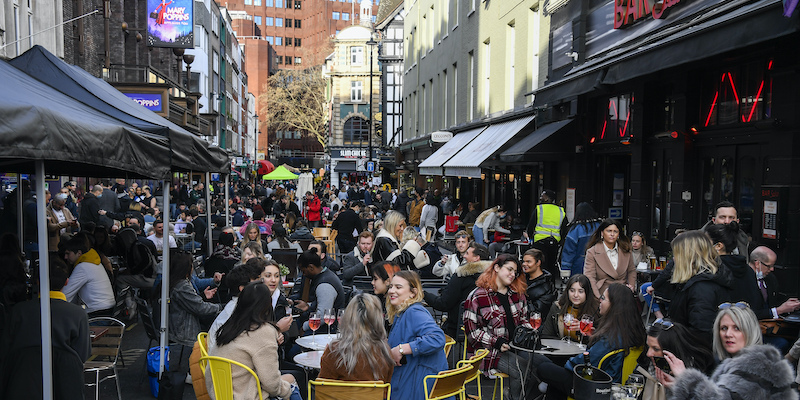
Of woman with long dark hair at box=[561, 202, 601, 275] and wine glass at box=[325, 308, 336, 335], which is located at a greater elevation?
woman with long dark hair at box=[561, 202, 601, 275]

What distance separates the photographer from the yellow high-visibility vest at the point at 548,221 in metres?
12.1

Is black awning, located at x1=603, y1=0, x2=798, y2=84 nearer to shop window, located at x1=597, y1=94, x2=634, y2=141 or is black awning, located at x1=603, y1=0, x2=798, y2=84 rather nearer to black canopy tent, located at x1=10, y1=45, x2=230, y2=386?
shop window, located at x1=597, y1=94, x2=634, y2=141

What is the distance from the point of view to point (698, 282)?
19.5ft

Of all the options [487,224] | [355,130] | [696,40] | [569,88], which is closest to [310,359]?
[696,40]

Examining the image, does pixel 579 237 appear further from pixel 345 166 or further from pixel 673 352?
pixel 345 166

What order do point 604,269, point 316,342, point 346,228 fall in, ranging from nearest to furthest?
1. point 316,342
2. point 604,269
3. point 346,228

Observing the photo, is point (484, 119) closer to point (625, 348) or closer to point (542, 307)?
point (542, 307)

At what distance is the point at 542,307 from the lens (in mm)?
7902

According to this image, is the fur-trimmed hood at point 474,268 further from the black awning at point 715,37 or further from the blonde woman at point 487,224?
the blonde woman at point 487,224

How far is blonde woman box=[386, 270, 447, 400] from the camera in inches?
209

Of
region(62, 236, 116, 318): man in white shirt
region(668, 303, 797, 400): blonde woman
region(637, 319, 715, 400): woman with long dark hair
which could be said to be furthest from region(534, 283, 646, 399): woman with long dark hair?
region(62, 236, 116, 318): man in white shirt

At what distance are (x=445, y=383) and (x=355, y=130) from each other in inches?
2766

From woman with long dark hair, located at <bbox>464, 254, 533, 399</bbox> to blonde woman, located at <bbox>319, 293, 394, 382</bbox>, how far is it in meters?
1.64

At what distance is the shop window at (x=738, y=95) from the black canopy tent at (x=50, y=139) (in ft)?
24.2
